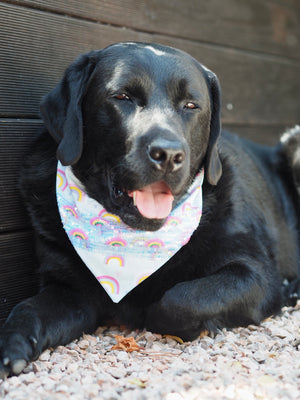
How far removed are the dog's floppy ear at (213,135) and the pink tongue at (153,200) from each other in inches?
15.0

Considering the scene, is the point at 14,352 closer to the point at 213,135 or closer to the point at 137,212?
the point at 137,212

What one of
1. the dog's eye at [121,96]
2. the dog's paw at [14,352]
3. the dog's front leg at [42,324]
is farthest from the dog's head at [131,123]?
the dog's paw at [14,352]

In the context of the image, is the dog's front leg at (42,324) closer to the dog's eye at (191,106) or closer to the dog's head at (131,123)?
the dog's head at (131,123)

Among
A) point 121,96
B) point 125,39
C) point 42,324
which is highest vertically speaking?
point 121,96

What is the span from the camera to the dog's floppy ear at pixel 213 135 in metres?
2.62

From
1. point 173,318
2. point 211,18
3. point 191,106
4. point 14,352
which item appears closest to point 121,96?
point 191,106

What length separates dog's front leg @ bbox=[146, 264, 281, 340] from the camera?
234 centimetres

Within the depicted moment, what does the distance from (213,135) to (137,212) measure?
65cm

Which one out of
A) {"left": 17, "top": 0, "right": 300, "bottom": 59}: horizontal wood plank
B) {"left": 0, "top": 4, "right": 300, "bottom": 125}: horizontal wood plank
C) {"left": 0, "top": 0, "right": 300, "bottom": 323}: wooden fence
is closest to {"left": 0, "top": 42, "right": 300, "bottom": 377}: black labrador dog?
{"left": 0, "top": 0, "right": 300, "bottom": 323}: wooden fence

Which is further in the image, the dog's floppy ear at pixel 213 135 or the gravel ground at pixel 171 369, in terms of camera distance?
the dog's floppy ear at pixel 213 135

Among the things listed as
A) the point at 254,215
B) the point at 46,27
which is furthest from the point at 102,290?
the point at 46,27

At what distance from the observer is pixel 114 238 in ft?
8.29

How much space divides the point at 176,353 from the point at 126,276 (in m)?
0.46

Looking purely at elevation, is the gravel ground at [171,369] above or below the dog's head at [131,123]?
below
